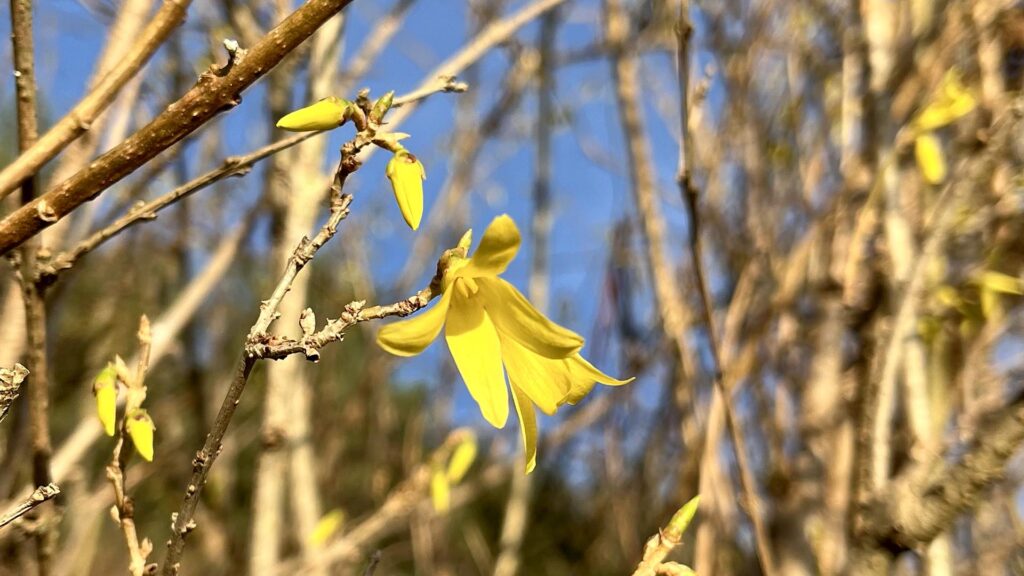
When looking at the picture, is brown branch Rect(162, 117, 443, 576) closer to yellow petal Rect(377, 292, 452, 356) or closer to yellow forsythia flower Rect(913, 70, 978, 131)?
yellow petal Rect(377, 292, 452, 356)

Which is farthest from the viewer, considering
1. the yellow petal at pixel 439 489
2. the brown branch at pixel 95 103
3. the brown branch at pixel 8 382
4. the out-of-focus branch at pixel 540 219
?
the out-of-focus branch at pixel 540 219

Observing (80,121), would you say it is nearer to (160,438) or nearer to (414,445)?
(414,445)

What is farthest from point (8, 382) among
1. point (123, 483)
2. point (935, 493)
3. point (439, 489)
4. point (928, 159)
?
point (928, 159)

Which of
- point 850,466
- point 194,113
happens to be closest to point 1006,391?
point 850,466

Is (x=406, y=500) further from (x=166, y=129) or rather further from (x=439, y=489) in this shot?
(x=166, y=129)

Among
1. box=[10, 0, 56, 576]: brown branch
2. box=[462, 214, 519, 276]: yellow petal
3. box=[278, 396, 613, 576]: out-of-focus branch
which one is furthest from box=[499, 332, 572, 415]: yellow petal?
box=[278, 396, 613, 576]: out-of-focus branch

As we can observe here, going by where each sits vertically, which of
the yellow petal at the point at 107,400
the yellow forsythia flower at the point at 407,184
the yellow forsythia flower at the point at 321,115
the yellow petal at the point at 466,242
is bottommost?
the yellow petal at the point at 107,400

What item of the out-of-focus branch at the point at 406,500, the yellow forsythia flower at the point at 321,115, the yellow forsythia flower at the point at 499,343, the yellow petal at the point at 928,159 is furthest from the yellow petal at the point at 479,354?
the yellow petal at the point at 928,159

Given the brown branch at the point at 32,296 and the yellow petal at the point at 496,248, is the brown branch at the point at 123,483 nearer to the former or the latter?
the brown branch at the point at 32,296
